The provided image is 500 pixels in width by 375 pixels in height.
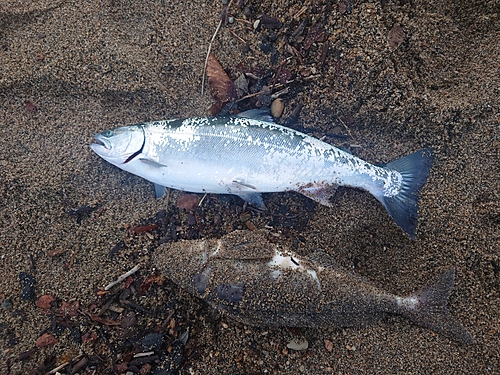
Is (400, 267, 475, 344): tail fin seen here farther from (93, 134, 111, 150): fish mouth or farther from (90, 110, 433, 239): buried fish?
(93, 134, 111, 150): fish mouth

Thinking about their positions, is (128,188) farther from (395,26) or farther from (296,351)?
(395,26)

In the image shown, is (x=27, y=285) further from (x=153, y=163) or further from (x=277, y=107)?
(x=277, y=107)

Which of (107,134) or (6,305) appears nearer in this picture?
(6,305)

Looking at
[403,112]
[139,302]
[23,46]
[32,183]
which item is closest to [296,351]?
[139,302]

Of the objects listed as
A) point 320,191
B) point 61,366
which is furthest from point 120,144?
point 61,366

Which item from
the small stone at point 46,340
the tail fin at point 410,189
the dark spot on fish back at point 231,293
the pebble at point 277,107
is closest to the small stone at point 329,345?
the dark spot on fish back at point 231,293

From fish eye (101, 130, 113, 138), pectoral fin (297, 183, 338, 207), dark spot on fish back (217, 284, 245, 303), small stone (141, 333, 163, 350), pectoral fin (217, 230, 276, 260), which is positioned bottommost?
small stone (141, 333, 163, 350)

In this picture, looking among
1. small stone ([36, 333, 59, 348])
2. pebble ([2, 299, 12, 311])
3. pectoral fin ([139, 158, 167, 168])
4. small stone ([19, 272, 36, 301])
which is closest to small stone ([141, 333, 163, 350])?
small stone ([36, 333, 59, 348])
